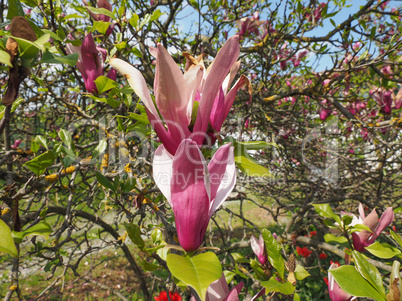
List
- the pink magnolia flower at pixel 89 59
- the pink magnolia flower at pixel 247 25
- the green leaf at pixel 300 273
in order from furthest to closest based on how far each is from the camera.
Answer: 1. the pink magnolia flower at pixel 247 25
2. the pink magnolia flower at pixel 89 59
3. the green leaf at pixel 300 273

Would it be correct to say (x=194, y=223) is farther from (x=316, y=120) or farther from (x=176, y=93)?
(x=316, y=120)

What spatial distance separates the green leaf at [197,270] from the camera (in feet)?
1.12

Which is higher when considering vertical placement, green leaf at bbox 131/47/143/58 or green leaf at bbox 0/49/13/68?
green leaf at bbox 131/47/143/58

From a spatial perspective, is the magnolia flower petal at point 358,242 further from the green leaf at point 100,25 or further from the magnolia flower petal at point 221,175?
the green leaf at point 100,25

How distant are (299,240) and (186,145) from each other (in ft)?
7.18

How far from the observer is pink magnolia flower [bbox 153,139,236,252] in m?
0.44

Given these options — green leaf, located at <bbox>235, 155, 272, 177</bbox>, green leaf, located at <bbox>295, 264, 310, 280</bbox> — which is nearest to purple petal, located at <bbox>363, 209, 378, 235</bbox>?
green leaf, located at <bbox>295, 264, 310, 280</bbox>

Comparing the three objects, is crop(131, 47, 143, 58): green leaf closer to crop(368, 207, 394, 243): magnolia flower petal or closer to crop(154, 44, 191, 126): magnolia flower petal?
crop(154, 44, 191, 126): magnolia flower petal

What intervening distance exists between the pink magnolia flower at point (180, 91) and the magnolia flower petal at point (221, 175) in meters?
0.07

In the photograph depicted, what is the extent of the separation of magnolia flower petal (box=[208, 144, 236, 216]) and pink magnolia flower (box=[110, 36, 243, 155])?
7 centimetres

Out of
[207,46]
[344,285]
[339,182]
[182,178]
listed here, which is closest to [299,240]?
[339,182]

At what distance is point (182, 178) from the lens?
1.46ft

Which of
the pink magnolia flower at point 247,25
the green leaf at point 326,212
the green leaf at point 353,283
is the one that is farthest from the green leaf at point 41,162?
the pink magnolia flower at point 247,25

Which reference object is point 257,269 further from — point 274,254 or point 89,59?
point 89,59
